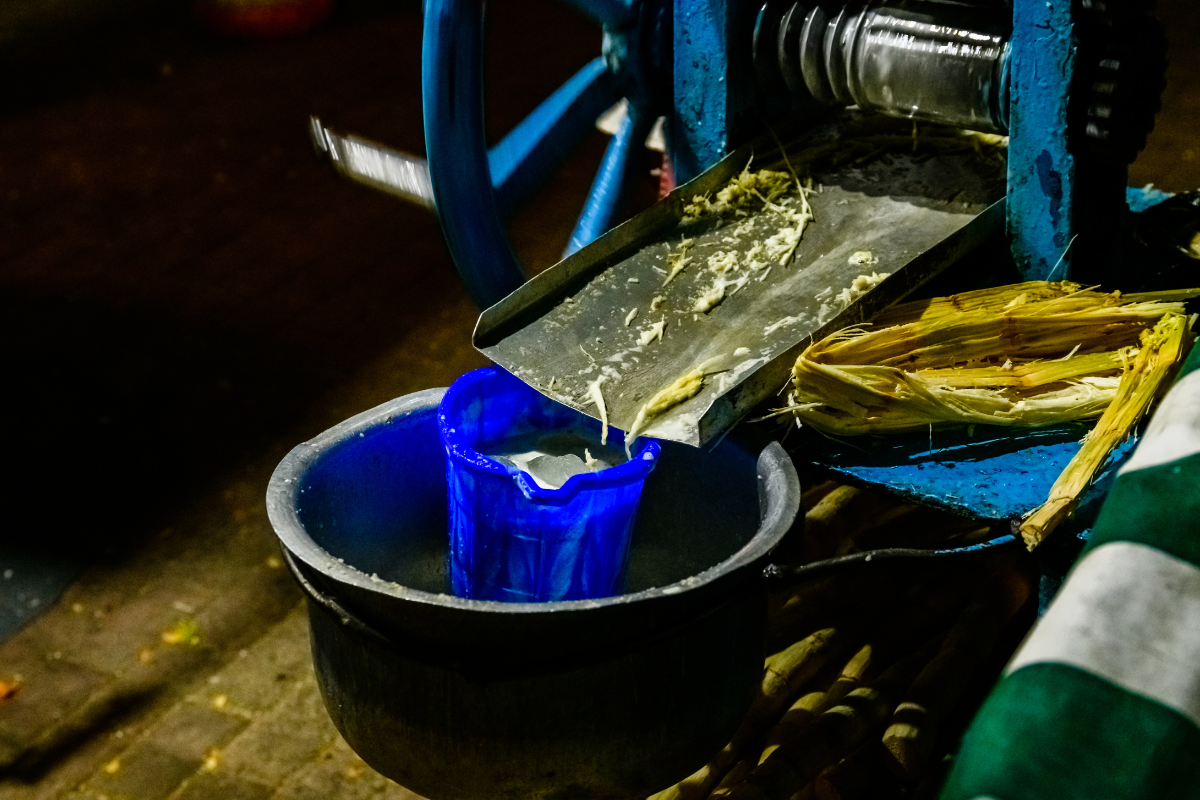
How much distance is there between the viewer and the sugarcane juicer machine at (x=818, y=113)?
1.76 metres

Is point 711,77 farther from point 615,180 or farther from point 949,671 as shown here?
point 949,671

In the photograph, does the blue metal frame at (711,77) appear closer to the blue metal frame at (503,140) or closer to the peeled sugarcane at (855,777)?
the blue metal frame at (503,140)

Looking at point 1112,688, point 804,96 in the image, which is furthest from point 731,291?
point 1112,688

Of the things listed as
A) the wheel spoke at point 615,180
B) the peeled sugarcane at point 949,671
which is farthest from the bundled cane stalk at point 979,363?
the wheel spoke at point 615,180

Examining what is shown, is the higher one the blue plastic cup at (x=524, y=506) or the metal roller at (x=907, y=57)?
the metal roller at (x=907, y=57)

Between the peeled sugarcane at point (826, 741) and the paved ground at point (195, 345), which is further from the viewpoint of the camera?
the paved ground at point (195, 345)

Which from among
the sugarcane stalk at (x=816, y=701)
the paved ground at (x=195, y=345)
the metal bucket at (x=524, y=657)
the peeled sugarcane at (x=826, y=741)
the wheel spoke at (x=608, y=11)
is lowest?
the paved ground at (x=195, y=345)

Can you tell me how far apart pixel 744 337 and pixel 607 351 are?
21 cm

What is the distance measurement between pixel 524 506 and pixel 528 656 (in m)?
0.26

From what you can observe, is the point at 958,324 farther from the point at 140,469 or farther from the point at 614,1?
the point at 140,469

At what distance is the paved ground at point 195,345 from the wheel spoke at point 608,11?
65.4 inches

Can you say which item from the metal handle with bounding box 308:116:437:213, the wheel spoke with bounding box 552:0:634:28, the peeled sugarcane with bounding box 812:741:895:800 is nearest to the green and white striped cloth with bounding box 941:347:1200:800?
the peeled sugarcane with bounding box 812:741:895:800

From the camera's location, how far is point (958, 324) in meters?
1.78

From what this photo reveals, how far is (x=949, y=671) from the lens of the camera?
2.05 m
